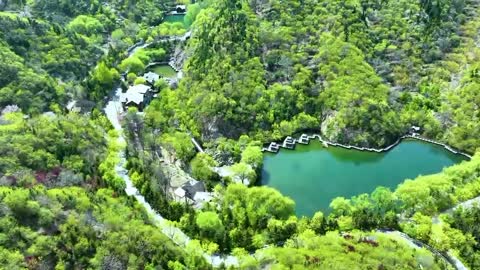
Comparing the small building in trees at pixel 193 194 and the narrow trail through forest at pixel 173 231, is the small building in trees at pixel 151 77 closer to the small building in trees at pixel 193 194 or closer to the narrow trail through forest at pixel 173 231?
the narrow trail through forest at pixel 173 231

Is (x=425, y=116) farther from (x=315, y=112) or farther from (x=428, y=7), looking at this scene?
(x=428, y=7)

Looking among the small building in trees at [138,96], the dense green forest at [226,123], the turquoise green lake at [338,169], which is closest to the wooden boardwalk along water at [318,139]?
the turquoise green lake at [338,169]

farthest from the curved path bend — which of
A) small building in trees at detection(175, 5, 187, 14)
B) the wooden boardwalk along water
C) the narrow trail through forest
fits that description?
small building in trees at detection(175, 5, 187, 14)

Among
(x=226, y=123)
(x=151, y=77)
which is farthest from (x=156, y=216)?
(x=151, y=77)

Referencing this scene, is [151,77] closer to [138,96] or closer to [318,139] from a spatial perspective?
[138,96]

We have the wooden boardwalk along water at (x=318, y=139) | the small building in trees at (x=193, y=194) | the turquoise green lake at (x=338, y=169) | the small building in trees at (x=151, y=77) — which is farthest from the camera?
the small building in trees at (x=151, y=77)
